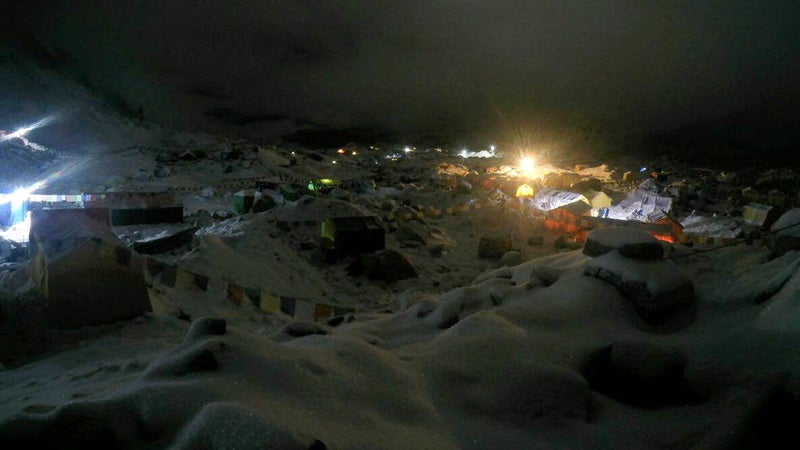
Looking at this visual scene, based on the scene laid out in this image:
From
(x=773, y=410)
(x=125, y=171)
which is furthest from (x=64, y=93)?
(x=773, y=410)

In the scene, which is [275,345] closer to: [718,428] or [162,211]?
[718,428]

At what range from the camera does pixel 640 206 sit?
27.7 m

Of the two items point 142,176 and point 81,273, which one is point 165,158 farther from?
point 81,273

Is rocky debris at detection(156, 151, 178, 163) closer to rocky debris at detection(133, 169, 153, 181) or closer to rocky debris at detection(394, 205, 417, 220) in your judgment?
rocky debris at detection(133, 169, 153, 181)

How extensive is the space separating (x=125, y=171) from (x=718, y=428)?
37.9 metres

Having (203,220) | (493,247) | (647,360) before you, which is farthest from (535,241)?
(647,360)

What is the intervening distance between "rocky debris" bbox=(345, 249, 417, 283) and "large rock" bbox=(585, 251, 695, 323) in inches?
302

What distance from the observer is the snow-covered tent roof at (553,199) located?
2643 cm

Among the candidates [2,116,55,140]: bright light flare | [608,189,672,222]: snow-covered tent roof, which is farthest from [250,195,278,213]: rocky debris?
[2,116,55,140]: bright light flare

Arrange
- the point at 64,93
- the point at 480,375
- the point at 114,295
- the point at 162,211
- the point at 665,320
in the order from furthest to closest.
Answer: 1. the point at 64,93
2. the point at 162,211
3. the point at 114,295
4. the point at 665,320
5. the point at 480,375

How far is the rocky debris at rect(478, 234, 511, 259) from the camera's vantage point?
15805 millimetres

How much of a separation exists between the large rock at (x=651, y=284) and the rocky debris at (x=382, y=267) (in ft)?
25.2

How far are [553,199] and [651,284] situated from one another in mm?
24790

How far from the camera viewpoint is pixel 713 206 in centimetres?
3250
